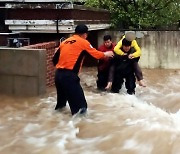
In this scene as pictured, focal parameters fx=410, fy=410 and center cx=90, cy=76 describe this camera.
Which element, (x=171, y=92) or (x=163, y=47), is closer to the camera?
(x=171, y=92)

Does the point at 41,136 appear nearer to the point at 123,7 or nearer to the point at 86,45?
the point at 86,45

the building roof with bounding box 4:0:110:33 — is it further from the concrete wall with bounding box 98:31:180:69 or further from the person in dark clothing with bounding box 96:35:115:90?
the concrete wall with bounding box 98:31:180:69

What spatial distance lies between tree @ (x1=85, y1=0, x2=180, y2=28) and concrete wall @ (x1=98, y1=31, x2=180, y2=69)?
1458 millimetres

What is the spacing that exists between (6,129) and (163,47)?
942 centimetres

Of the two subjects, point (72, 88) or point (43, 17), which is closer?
point (72, 88)

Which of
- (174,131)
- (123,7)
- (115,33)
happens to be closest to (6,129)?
(174,131)

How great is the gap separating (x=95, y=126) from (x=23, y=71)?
297 cm

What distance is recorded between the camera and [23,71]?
29.9ft

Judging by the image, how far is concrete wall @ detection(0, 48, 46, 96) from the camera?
8.97 meters

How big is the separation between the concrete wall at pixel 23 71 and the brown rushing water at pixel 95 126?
23 centimetres

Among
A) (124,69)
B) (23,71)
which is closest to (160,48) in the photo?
(124,69)

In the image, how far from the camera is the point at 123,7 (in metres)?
17.0

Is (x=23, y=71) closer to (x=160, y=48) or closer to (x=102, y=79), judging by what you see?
(x=102, y=79)

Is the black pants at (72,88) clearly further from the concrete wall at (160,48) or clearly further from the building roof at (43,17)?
the concrete wall at (160,48)
